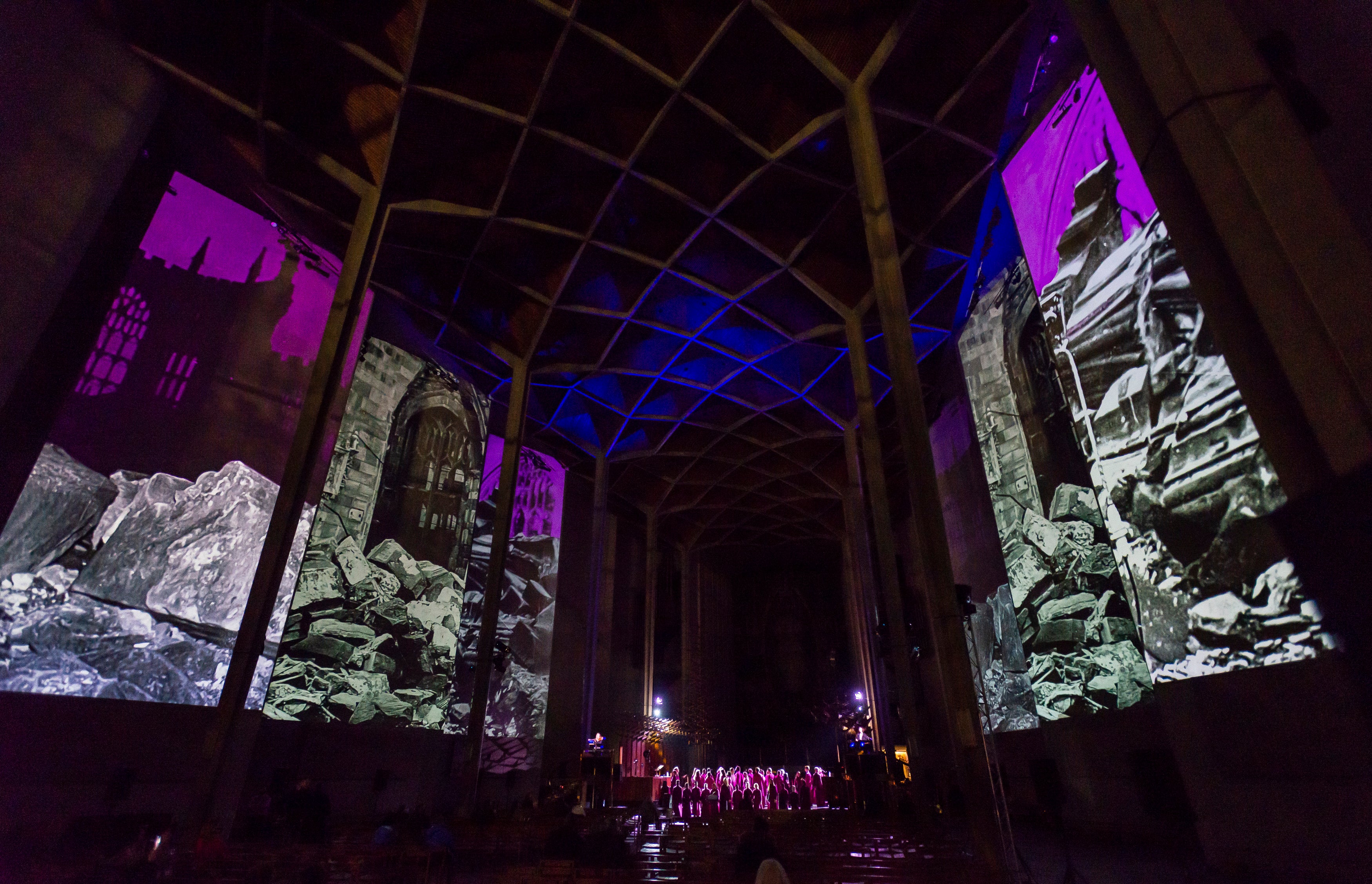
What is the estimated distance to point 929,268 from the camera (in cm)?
1702

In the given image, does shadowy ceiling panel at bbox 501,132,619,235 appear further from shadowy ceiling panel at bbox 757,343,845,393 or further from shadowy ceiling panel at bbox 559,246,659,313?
shadowy ceiling panel at bbox 757,343,845,393

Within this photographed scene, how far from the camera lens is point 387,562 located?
52.2 ft

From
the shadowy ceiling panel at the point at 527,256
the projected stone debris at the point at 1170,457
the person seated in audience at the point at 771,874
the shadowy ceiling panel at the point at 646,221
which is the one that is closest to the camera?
the person seated in audience at the point at 771,874

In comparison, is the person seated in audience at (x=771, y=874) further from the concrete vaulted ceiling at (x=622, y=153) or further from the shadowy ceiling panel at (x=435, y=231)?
the shadowy ceiling panel at (x=435, y=231)

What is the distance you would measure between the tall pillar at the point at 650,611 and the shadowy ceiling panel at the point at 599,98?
709 inches

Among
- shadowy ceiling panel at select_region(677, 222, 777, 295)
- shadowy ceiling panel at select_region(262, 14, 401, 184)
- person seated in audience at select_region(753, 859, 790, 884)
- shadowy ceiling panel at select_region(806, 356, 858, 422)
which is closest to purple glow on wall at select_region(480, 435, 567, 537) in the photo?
shadowy ceiling panel at select_region(677, 222, 777, 295)

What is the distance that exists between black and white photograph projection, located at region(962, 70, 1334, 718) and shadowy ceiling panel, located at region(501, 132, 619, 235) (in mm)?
9969

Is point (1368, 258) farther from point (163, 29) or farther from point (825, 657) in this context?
point (825, 657)

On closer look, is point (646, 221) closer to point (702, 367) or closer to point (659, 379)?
point (702, 367)

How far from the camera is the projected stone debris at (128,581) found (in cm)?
913

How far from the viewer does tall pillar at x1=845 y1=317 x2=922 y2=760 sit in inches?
570

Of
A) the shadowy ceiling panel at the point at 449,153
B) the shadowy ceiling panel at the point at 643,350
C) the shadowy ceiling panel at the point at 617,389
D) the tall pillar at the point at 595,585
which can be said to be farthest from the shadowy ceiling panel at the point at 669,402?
the shadowy ceiling panel at the point at 449,153

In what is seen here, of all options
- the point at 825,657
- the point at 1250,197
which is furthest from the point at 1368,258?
the point at 825,657

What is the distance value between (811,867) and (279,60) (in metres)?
16.8
